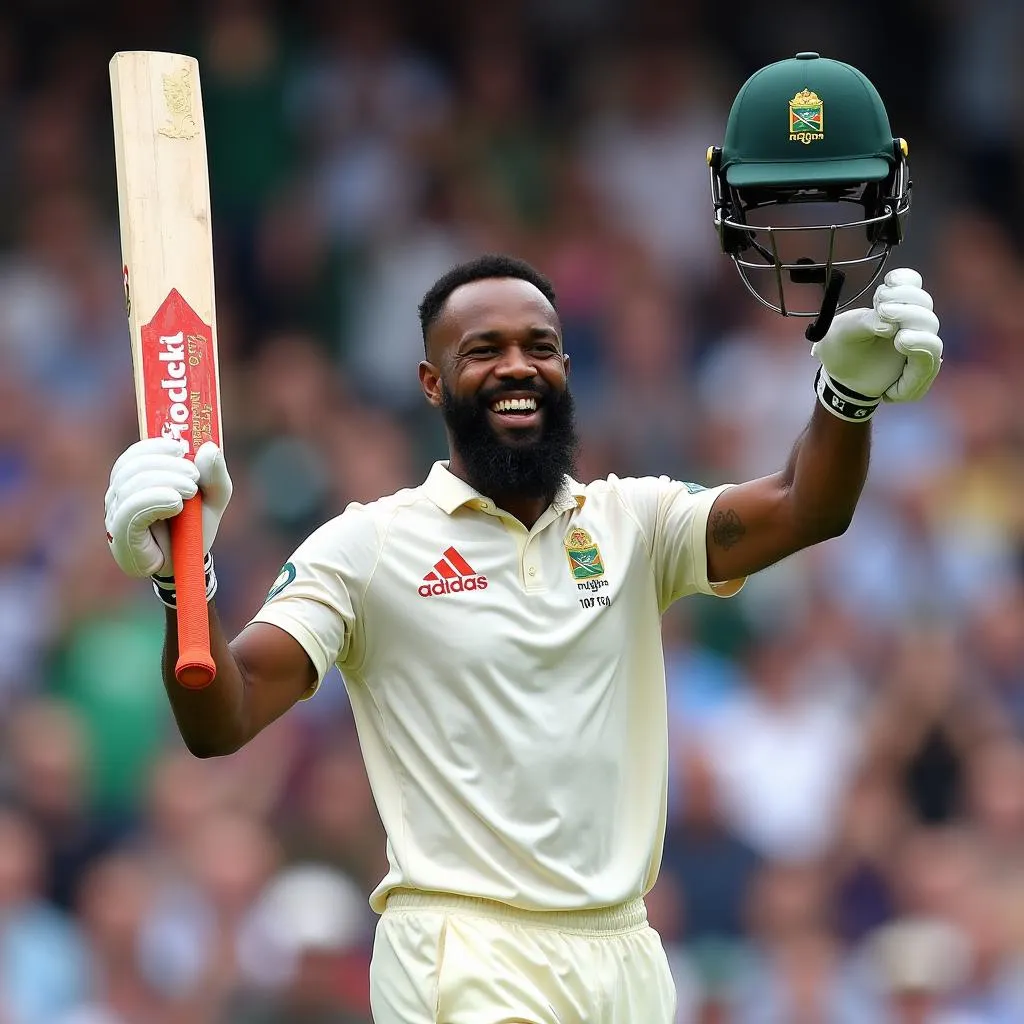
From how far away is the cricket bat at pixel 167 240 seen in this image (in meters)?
4.01

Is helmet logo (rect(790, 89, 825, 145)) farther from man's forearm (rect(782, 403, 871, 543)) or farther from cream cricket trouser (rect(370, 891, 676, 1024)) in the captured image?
cream cricket trouser (rect(370, 891, 676, 1024))

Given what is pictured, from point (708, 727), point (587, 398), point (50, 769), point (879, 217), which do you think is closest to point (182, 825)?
point (50, 769)

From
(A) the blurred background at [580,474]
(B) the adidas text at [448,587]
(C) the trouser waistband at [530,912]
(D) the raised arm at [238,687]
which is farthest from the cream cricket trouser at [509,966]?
(A) the blurred background at [580,474]

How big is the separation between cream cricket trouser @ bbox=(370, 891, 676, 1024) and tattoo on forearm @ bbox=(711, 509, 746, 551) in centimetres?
72

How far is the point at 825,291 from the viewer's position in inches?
159

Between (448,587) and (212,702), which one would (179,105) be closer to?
(448,587)

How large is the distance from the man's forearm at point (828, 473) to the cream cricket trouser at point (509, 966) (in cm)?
81

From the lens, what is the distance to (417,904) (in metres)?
4.06

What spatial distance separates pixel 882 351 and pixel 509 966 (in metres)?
1.30

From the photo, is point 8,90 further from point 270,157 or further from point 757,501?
point 757,501

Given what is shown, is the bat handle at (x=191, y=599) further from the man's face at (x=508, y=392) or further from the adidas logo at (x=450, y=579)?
the man's face at (x=508, y=392)

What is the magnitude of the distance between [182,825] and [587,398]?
257cm

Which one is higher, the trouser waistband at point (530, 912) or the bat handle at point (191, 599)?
the bat handle at point (191, 599)

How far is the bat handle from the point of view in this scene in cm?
372
